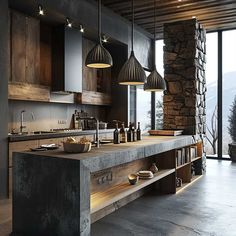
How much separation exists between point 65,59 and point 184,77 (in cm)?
254

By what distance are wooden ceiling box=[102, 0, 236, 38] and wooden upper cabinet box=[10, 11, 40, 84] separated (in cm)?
173

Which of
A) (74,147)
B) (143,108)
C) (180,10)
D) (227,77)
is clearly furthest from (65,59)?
(227,77)

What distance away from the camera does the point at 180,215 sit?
3.66m

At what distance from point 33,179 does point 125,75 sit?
205cm

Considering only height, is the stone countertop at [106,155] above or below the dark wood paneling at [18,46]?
below

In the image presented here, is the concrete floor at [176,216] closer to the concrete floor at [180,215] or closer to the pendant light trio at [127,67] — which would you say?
the concrete floor at [180,215]

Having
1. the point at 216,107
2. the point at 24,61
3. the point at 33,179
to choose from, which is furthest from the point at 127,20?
the point at 33,179

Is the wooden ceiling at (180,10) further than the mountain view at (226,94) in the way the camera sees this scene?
No

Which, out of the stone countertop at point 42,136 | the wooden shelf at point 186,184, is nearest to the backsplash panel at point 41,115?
the stone countertop at point 42,136

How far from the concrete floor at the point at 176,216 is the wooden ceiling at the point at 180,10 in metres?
3.88

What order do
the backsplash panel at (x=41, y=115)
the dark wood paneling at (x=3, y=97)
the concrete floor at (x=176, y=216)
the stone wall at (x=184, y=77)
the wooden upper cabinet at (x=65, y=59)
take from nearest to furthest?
the concrete floor at (x=176, y=216)
the dark wood paneling at (x=3, y=97)
the backsplash panel at (x=41, y=115)
the wooden upper cabinet at (x=65, y=59)
the stone wall at (x=184, y=77)

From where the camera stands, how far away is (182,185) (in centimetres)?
524

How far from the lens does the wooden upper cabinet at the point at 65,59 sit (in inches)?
227

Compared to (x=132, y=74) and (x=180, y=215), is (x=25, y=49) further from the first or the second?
(x=180, y=215)
